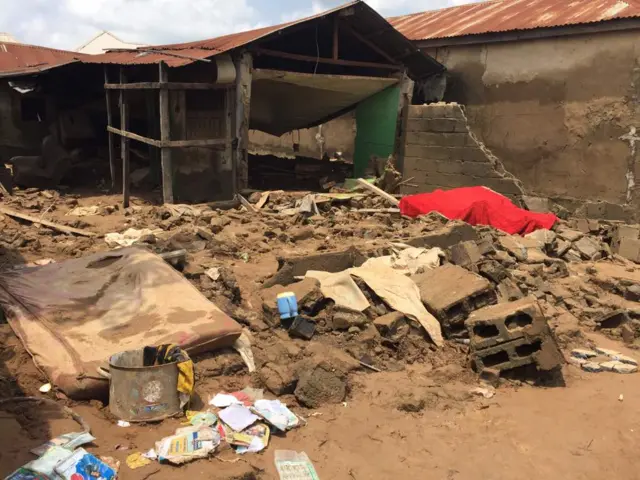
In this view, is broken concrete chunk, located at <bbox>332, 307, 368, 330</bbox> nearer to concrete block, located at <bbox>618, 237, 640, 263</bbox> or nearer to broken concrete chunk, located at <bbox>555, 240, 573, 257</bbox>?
broken concrete chunk, located at <bbox>555, 240, 573, 257</bbox>

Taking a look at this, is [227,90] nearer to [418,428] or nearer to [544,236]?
[544,236]

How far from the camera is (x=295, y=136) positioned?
1881 cm

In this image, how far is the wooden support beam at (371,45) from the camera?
40.7 ft

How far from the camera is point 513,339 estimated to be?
5527 millimetres

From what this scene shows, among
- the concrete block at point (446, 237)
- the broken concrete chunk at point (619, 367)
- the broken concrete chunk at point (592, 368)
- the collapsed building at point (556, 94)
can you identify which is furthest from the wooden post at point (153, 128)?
the broken concrete chunk at point (619, 367)

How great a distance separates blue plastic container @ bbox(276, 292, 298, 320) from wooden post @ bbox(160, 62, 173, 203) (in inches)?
208

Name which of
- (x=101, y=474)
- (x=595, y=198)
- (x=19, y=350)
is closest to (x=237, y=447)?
(x=101, y=474)

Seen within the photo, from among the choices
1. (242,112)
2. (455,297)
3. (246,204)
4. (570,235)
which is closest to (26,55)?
(242,112)

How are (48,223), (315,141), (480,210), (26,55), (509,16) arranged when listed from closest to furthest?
(48,223) < (480,210) < (509,16) < (315,141) < (26,55)

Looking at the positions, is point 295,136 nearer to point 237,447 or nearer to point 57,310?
point 57,310

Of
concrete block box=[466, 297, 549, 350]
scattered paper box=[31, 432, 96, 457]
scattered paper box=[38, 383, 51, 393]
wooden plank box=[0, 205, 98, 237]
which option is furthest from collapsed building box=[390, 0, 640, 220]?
scattered paper box=[31, 432, 96, 457]

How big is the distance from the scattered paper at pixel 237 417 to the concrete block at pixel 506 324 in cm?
247

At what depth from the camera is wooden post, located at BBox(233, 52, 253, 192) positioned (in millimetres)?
10922

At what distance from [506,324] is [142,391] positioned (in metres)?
3.53
